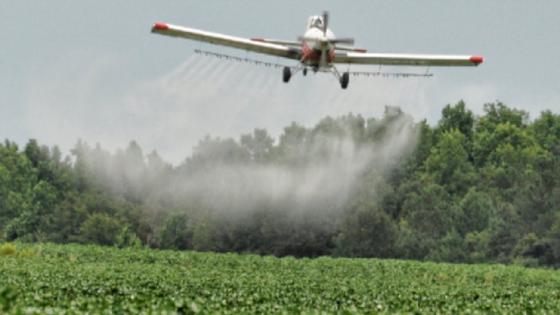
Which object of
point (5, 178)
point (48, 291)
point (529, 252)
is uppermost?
point (5, 178)

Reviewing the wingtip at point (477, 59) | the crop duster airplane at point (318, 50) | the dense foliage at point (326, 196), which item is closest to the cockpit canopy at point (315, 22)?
the crop duster airplane at point (318, 50)

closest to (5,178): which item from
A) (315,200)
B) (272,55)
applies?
(315,200)

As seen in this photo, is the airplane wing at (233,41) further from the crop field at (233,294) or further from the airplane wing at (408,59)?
the crop field at (233,294)

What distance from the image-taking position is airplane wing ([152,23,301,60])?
4159cm

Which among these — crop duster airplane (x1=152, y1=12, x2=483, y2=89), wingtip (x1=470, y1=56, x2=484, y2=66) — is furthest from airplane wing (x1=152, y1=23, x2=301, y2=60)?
wingtip (x1=470, y1=56, x2=484, y2=66)

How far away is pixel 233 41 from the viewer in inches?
1699

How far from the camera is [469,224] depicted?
311 ft

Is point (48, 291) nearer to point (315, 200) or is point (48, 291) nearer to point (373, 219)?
point (373, 219)

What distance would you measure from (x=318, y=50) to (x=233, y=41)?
616cm

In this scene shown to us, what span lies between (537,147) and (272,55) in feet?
259

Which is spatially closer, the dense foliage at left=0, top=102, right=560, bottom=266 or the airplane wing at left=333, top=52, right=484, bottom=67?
the airplane wing at left=333, top=52, right=484, bottom=67

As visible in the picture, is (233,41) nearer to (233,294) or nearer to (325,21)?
(325,21)

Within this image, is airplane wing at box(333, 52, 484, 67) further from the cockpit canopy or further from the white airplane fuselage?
the white airplane fuselage

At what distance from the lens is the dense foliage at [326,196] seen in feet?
296
